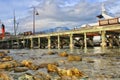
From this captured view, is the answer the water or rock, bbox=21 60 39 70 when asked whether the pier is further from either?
rock, bbox=21 60 39 70

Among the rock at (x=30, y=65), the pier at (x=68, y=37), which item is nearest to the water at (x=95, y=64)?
the rock at (x=30, y=65)

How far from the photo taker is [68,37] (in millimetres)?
122375

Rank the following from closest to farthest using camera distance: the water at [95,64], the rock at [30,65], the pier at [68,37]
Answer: the water at [95,64]
the rock at [30,65]
the pier at [68,37]

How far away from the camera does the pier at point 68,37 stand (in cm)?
8581

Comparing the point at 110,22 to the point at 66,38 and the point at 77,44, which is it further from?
the point at 66,38

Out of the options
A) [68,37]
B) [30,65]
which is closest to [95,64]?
[30,65]

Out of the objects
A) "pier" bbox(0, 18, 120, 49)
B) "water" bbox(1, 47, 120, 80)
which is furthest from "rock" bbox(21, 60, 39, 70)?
"pier" bbox(0, 18, 120, 49)

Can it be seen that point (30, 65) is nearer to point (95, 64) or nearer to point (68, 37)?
point (95, 64)

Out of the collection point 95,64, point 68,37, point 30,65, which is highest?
point 68,37

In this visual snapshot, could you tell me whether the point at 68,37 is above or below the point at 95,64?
above

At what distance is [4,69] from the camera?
105 feet

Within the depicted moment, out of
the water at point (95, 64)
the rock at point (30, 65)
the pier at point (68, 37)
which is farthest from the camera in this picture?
the pier at point (68, 37)

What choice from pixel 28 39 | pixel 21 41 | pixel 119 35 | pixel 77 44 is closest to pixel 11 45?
pixel 21 41

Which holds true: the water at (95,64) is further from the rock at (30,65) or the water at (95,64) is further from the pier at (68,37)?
the pier at (68,37)
